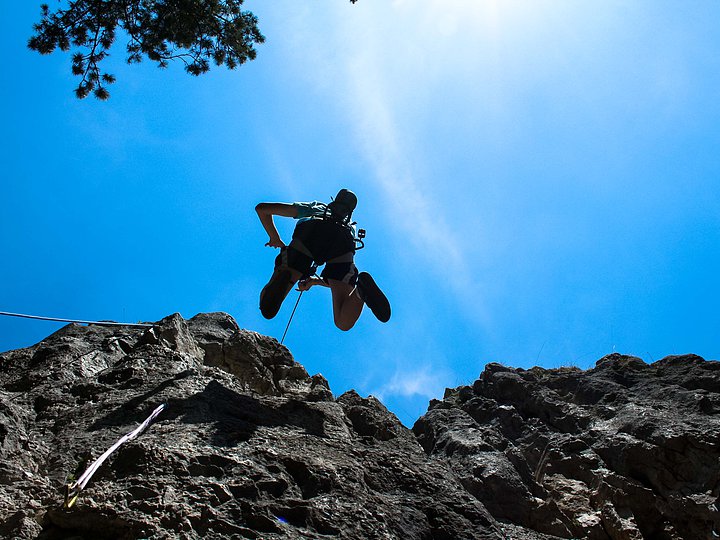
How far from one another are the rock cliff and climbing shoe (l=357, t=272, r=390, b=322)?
798 mm

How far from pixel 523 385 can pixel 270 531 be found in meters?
4.62

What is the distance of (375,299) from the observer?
16.9 ft

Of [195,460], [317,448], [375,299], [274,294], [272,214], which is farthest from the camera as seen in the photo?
[272,214]

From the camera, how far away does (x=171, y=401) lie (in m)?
3.44

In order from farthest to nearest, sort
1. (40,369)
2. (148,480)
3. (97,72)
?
(97,72), (40,369), (148,480)

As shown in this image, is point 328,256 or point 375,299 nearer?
point 375,299

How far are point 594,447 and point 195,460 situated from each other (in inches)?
152

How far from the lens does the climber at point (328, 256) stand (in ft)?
17.0

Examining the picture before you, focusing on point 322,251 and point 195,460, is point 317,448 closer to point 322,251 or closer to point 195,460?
point 195,460

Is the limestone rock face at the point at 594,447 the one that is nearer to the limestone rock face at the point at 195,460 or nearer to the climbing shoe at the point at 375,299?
the limestone rock face at the point at 195,460

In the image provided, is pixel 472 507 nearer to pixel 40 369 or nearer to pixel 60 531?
pixel 60 531

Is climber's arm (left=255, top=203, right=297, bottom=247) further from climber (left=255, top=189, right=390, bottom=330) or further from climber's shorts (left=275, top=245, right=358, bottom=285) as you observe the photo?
climber's shorts (left=275, top=245, right=358, bottom=285)

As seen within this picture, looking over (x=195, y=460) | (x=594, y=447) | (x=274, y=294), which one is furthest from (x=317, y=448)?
(x=594, y=447)

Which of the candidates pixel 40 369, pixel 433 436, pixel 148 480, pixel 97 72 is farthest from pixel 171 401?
pixel 97 72
